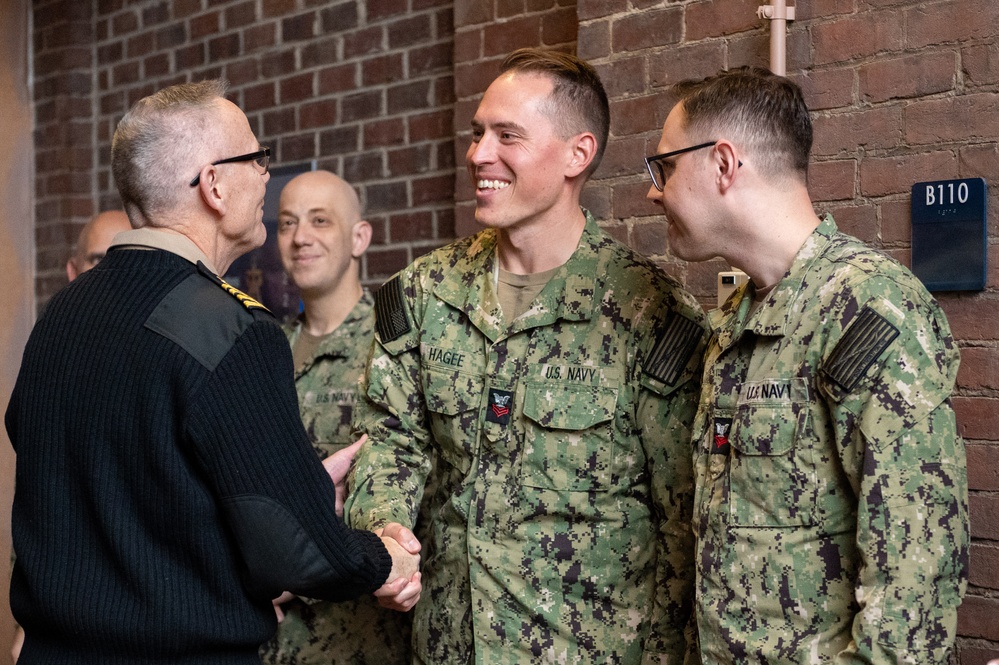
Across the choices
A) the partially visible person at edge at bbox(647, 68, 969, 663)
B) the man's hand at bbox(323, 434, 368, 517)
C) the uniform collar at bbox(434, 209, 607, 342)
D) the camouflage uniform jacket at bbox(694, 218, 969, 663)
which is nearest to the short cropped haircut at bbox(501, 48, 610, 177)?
the uniform collar at bbox(434, 209, 607, 342)

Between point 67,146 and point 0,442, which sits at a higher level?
point 67,146

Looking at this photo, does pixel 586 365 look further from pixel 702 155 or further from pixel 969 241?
pixel 969 241

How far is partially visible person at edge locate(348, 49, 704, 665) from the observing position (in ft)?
7.00

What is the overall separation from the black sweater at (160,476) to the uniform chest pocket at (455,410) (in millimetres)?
579

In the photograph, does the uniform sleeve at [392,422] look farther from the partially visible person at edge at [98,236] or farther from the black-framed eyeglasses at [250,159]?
the partially visible person at edge at [98,236]

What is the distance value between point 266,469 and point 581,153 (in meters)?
1.06

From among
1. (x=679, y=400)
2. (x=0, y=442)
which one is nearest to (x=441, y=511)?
(x=679, y=400)

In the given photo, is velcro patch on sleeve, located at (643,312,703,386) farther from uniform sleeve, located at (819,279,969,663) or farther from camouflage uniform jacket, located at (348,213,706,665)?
uniform sleeve, located at (819,279,969,663)

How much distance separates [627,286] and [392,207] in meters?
1.73

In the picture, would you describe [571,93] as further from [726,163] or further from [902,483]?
[902,483]

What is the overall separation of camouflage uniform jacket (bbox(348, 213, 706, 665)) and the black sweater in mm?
532

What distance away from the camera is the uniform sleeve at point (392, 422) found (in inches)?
87.7

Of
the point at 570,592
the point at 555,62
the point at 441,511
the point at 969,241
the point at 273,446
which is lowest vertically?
the point at 570,592

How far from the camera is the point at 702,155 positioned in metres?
1.87
